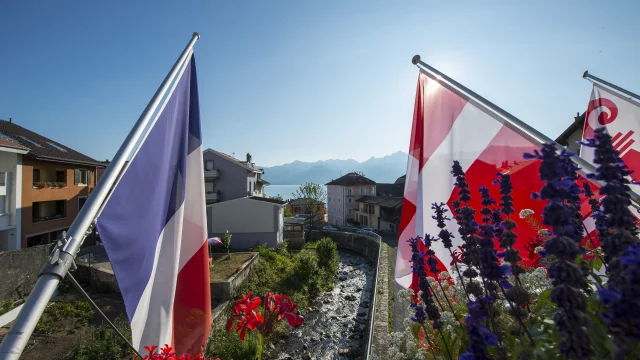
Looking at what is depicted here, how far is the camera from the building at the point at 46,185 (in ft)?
71.4

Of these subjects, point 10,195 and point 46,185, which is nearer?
point 10,195

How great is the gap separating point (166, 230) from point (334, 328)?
52.3ft

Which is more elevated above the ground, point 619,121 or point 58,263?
point 619,121

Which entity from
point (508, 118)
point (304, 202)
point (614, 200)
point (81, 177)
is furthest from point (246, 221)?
point (304, 202)

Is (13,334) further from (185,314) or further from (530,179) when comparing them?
(530,179)

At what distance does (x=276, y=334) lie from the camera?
15719 mm

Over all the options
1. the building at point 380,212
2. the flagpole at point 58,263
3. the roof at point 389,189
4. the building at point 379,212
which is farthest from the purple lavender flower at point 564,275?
the roof at point 389,189

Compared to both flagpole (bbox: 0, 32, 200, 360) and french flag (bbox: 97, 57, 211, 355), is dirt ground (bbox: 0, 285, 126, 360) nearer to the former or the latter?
french flag (bbox: 97, 57, 211, 355)

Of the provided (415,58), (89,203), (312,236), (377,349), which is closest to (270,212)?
(312,236)

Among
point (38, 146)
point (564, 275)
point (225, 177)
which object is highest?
point (38, 146)

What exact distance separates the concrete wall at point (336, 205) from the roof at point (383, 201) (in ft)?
15.4

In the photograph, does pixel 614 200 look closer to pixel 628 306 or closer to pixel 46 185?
pixel 628 306

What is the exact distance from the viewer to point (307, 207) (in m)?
57.3

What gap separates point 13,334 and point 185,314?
218 cm
